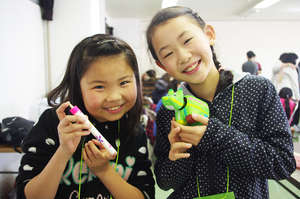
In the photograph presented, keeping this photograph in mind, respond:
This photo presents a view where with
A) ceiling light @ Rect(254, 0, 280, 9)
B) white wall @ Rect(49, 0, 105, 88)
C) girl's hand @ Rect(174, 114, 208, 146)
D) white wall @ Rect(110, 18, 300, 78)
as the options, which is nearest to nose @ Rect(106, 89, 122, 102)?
girl's hand @ Rect(174, 114, 208, 146)

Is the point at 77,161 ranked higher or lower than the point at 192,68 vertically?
lower

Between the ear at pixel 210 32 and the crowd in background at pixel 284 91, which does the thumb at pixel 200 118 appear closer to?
the ear at pixel 210 32

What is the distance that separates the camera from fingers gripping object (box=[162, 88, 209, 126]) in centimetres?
56

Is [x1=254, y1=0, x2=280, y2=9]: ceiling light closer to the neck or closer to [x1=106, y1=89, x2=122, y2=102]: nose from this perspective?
the neck

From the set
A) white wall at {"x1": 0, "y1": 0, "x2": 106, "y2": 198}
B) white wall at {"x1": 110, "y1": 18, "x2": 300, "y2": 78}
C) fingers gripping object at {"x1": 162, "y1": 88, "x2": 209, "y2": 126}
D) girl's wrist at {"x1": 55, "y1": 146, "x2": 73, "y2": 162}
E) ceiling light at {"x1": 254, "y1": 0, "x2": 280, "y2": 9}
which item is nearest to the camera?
fingers gripping object at {"x1": 162, "y1": 88, "x2": 209, "y2": 126}

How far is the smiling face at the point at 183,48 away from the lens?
71 cm

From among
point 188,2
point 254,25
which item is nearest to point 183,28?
point 188,2

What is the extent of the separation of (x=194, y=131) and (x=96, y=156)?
12.6 inches

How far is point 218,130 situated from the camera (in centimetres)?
64

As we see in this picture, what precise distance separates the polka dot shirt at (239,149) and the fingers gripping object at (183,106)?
0.07 m

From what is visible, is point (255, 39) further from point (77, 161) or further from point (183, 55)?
point (77, 161)

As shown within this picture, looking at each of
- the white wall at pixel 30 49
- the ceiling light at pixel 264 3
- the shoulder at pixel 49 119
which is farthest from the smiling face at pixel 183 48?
the ceiling light at pixel 264 3

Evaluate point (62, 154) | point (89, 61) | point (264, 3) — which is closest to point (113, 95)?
point (89, 61)

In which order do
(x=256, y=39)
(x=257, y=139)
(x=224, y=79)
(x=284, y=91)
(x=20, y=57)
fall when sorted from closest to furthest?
(x=257, y=139), (x=224, y=79), (x=20, y=57), (x=284, y=91), (x=256, y=39)
